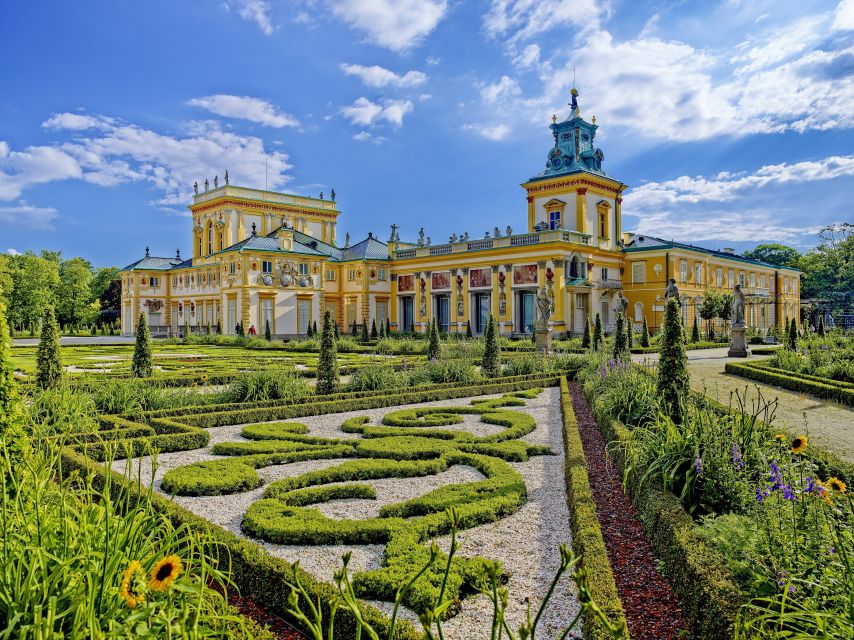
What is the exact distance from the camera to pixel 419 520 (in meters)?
4.74

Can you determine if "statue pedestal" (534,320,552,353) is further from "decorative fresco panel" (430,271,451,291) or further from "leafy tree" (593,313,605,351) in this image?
"decorative fresco panel" (430,271,451,291)

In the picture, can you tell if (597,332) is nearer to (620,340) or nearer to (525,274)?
(620,340)

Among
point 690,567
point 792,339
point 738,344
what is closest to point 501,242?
point 738,344

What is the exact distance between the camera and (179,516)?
4.42 meters

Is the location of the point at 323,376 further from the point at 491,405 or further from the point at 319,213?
the point at 319,213

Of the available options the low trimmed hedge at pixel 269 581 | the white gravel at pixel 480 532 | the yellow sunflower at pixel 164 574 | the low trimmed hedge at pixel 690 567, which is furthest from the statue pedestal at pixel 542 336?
the yellow sunflower at pixel 164 574

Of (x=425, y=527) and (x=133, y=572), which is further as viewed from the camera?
(x=425, y=527)

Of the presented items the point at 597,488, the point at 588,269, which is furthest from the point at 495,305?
the point at 597,488

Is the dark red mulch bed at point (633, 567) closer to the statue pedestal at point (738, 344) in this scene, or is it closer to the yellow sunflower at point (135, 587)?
the yellow sunflower at point (135, 587)

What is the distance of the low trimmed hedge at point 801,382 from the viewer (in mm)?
11164

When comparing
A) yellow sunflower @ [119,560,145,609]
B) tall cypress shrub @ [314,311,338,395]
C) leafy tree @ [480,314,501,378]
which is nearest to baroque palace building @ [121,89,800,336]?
leafy tree @ [480,314,501,378]

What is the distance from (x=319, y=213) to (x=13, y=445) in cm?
4904

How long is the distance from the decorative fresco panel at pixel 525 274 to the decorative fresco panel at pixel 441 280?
16.8 feet

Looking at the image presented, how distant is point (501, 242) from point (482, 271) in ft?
7.15
